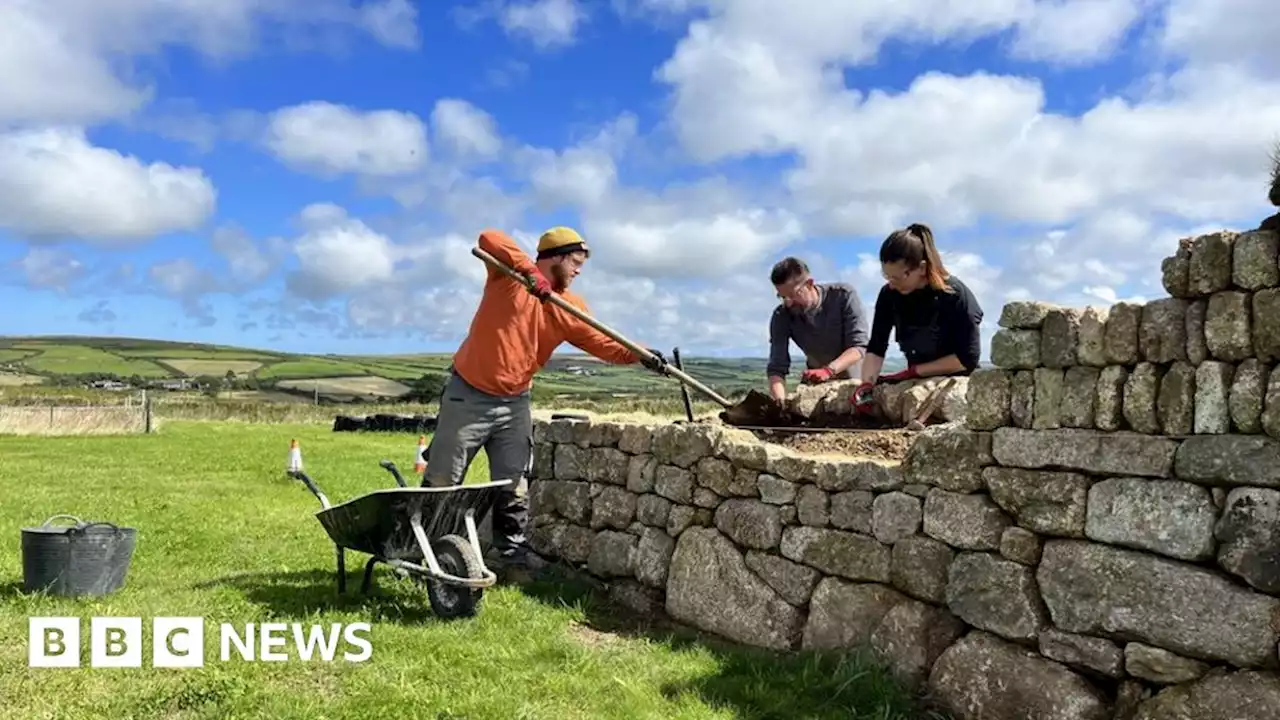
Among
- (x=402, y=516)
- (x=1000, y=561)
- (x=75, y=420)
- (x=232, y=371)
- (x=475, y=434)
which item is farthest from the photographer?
(x=232, y=371)

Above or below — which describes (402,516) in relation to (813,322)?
below

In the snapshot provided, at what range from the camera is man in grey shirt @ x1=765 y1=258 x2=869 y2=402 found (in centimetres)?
656

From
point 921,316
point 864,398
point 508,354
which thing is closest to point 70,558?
point 508,354

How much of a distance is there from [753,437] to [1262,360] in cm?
287

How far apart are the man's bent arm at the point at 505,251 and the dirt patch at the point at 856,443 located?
1.78 meters

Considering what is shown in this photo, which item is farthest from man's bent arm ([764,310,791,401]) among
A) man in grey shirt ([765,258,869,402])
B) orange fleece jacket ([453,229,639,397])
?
orange fleece jacket ([453,229,639,397])

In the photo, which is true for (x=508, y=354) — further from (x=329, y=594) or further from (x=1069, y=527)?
(x=1069, y=527)

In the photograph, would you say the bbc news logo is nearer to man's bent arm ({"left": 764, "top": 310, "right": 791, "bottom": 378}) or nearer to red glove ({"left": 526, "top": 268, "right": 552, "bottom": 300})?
red glove ({"left": 526, "top": 268, "right": 552, "bottom": 300})

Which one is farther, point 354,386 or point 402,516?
point 354,386

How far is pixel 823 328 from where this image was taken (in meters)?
6.71

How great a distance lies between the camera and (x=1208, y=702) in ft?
10.7

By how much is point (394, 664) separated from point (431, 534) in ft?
3.09

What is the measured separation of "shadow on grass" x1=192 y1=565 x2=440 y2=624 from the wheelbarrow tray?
33cm

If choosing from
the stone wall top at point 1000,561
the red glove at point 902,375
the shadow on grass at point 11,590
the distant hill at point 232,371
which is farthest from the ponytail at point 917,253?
the distant hill at point 232,371
